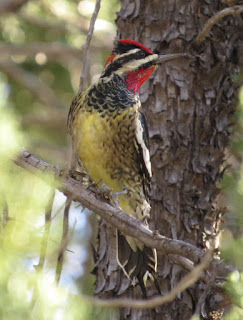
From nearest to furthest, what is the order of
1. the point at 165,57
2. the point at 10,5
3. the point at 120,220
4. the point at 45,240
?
the point at 45,240 < the point at 120,220 < the point at 165,57 < the point at 10,5

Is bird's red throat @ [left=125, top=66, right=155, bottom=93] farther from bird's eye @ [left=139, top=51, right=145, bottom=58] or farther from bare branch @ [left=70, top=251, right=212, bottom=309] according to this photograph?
bare branch @ [left=70, top=251, right=212, bottom=309]

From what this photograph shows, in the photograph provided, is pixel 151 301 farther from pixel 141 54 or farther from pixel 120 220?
pixel 141 54

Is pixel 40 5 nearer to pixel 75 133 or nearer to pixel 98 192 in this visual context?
pixel 75 133

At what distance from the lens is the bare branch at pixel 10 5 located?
503 centimetres

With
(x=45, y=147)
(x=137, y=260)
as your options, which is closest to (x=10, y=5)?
(x=45, y=147)

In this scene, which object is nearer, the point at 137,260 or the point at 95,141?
the point at 95,141

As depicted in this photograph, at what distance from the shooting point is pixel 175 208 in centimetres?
352

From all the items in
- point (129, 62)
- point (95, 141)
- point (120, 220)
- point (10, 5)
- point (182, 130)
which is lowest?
point (120, 220)

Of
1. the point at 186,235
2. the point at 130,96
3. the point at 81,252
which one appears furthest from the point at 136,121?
the point at 81,252

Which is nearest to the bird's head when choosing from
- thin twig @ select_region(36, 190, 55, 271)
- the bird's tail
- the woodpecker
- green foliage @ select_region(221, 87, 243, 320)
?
the woodpecker

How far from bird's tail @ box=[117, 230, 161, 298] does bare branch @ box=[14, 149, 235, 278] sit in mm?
641

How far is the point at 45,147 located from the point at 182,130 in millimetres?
2538

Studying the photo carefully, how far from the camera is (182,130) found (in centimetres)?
364

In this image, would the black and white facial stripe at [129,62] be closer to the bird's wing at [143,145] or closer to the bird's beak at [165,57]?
the bird's beak at [165,57]
